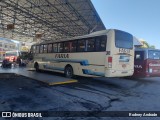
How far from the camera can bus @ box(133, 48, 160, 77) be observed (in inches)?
502

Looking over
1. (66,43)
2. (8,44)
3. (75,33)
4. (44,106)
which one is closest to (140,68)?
(66,43)

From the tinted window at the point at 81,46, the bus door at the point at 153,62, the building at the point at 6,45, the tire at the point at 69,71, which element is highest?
the building at the point at 6,45

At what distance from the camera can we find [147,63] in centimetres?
1272

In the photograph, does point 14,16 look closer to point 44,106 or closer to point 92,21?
point 92,21

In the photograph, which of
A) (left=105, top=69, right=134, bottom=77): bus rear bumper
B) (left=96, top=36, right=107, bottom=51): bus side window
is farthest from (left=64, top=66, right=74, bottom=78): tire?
(left=105, top=69, right=134, bottom=77): bus rear bumper

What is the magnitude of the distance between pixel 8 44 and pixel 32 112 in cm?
7463

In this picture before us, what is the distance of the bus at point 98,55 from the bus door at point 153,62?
6.90ft

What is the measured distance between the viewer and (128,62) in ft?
36.1

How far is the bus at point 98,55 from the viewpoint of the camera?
10.2m

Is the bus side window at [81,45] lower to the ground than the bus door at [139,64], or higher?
higher

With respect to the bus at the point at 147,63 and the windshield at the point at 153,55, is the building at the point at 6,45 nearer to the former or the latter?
the bus at the point at 147,63

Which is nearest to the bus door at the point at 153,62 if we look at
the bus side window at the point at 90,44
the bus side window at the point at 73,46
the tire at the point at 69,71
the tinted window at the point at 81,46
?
the bus side window at the point at 90,44

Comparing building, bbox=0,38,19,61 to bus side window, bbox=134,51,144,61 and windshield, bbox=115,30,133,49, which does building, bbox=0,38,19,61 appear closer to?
bus side window, bbox=134,51,144,61

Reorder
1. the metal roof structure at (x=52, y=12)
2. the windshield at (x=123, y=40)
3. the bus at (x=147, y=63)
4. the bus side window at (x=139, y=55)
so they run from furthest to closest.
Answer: the metal roof structure at (x=52, y=12) < the bus side window at (x=139, y=55) < the bus at (x=147, y=63) < the windshield at (x=123, y=40)
